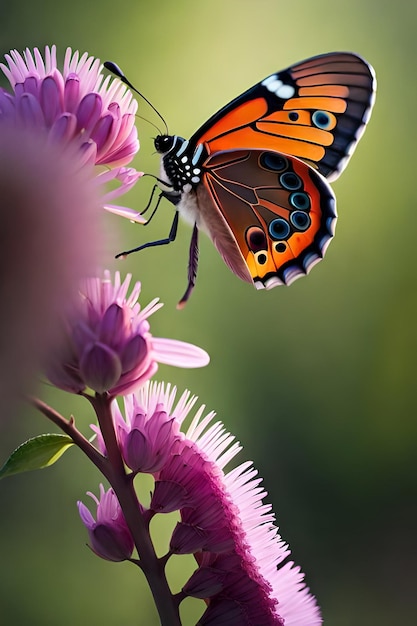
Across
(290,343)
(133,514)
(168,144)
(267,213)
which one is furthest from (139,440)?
(290,343)

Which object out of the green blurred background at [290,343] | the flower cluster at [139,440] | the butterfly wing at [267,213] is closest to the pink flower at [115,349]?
the flower cluster at [139,440]

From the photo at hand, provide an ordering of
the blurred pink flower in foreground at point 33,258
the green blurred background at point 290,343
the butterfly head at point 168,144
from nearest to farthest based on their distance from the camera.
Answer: the blurred pink flower in foreground at point 33,258 < the butterfly head at point 168,144 < the green blurred background at point 290,343

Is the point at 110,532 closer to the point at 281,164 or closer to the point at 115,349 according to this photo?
the point at 115,349

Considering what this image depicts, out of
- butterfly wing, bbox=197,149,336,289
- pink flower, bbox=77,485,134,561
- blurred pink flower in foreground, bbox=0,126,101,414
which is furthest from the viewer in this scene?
butterfly wing, bbox=197,149,336,289

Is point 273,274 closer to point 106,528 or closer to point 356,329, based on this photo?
point 106,528

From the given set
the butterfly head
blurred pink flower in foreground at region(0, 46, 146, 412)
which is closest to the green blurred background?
the butterfly head

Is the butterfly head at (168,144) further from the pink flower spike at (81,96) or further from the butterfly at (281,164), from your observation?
the pink flower spike at (81,96)

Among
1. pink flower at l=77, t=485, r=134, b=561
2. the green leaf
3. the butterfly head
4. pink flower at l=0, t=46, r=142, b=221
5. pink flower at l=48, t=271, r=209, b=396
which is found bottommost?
pink flower at l=77, t=485, r=134, b=561

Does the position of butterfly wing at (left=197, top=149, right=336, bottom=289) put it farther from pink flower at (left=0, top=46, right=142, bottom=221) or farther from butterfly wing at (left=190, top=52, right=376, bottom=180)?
pink flower at (left=0, top=46, right=142, bottom=221)
